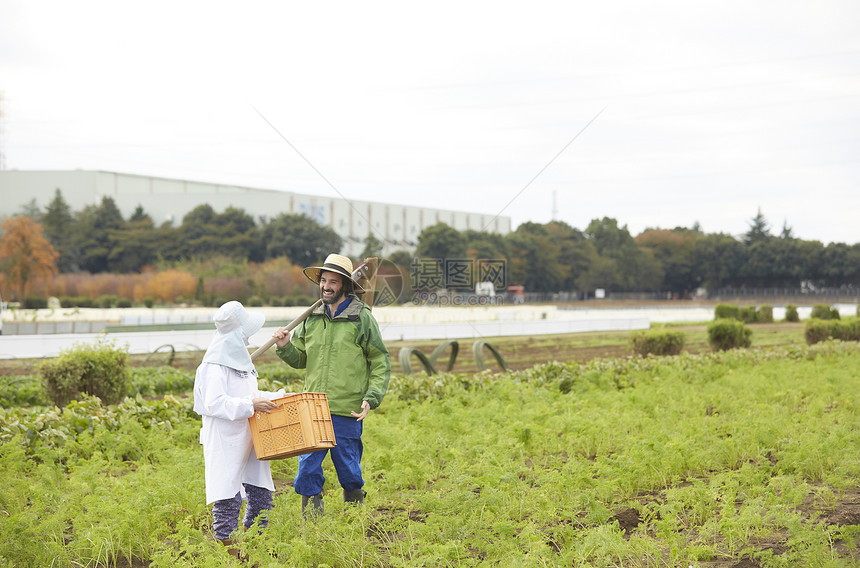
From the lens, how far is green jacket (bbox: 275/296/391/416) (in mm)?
4195

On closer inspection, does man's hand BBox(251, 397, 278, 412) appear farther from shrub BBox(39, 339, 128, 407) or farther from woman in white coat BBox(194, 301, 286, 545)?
shrub BBox(39, 339, 128, 407)

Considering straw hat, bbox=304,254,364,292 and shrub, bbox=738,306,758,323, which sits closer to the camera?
straw hat, bbox=304,254,364,292

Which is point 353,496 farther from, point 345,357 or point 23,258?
point 23,258

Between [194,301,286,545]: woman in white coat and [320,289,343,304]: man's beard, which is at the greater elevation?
[320,289,343,304]: man's beard

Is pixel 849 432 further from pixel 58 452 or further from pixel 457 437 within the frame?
pixel 58 452

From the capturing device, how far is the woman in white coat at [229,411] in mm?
3773

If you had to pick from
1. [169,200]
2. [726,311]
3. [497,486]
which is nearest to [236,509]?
[497,486]

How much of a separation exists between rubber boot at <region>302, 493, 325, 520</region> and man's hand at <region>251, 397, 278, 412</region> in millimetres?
647

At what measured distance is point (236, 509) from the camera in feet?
12.8

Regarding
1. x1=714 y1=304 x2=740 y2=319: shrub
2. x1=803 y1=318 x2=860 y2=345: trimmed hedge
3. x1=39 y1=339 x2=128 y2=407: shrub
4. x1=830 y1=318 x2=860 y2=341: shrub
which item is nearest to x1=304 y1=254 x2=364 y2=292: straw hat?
x1=39 y1=339 x2=128 y2=407: shrub

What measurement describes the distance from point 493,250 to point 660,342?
95.6 ft

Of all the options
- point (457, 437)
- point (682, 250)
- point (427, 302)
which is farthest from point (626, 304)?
point (457, 437)

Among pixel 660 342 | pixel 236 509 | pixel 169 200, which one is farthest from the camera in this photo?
pixel 169 200

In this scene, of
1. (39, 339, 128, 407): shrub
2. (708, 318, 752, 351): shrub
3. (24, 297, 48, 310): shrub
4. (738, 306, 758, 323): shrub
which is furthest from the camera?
(24, 297, 48, 310): shrub
